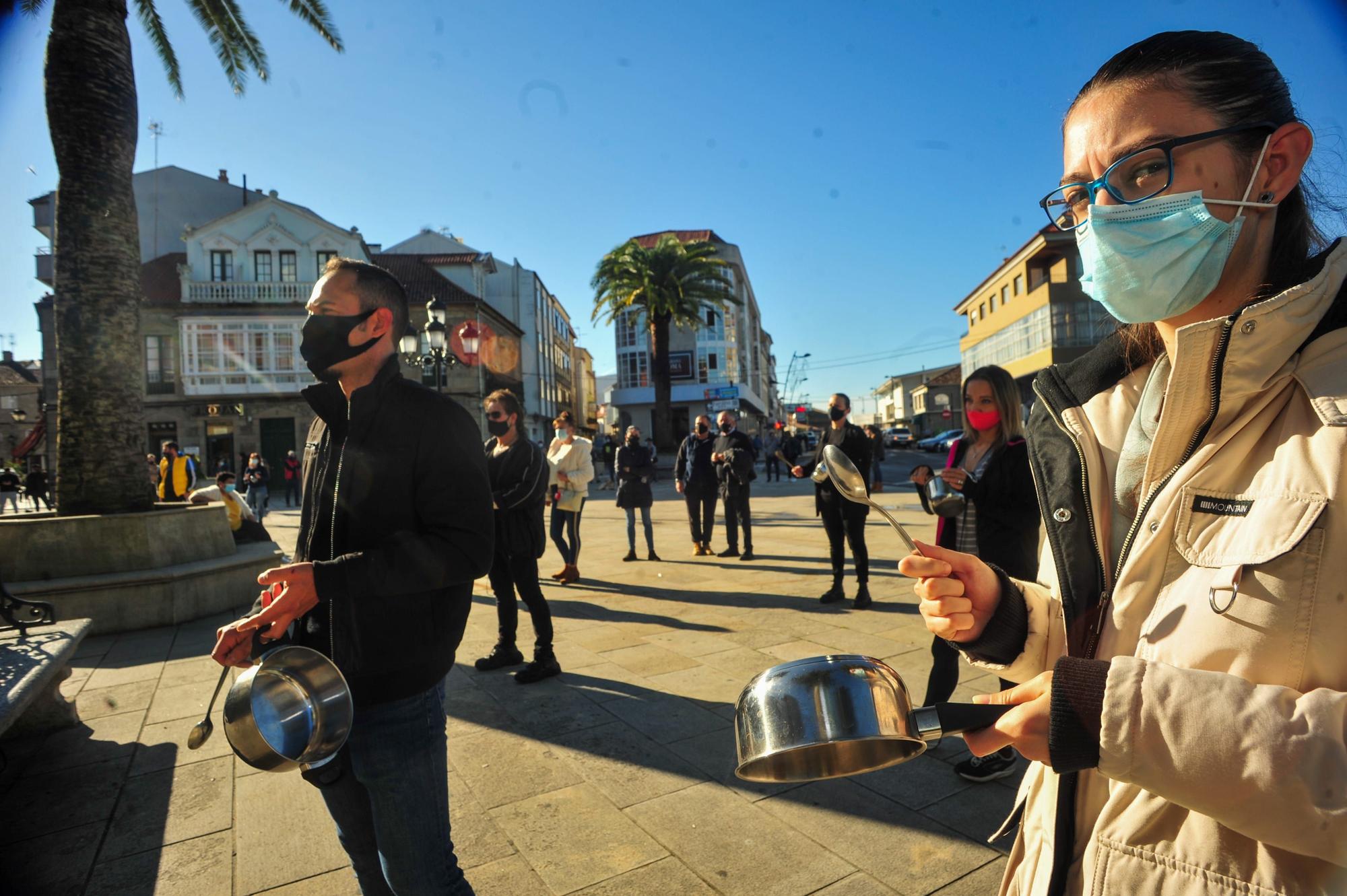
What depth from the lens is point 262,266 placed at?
112ft

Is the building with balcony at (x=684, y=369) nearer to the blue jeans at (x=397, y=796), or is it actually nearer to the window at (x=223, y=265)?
the window at (x=223, y=265)

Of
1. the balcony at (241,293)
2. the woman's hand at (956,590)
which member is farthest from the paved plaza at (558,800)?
the balcony at (241,293)

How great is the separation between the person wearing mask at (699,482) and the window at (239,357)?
91.9 feet

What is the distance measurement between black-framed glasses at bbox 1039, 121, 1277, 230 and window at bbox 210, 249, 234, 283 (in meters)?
39.4

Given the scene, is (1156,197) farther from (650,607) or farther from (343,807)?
(650,607)

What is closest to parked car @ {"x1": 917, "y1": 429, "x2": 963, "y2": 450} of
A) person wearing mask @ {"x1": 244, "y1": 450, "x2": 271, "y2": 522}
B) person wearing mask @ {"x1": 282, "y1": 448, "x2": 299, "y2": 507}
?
person wearing mask @ {"x1": 282, "y1": 448, "x2": 299, "y2": 507}

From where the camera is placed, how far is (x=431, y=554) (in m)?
1.92

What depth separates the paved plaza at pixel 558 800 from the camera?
275 cm

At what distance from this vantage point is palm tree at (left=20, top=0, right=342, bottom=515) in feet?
23.3

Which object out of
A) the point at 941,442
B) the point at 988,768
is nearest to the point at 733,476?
the point at 988,768

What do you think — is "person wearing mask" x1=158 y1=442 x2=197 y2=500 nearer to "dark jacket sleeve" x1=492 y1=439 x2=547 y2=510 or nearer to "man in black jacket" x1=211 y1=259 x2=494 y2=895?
"dark jacket sleeve" x1=492 y1=439 x2=547 y2=510

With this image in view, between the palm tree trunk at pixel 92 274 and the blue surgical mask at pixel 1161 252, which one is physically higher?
the palm tree trunk at pixel 92 274

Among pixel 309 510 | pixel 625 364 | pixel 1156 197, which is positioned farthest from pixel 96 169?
pixel 625 364

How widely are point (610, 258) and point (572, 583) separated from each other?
91.2ft
